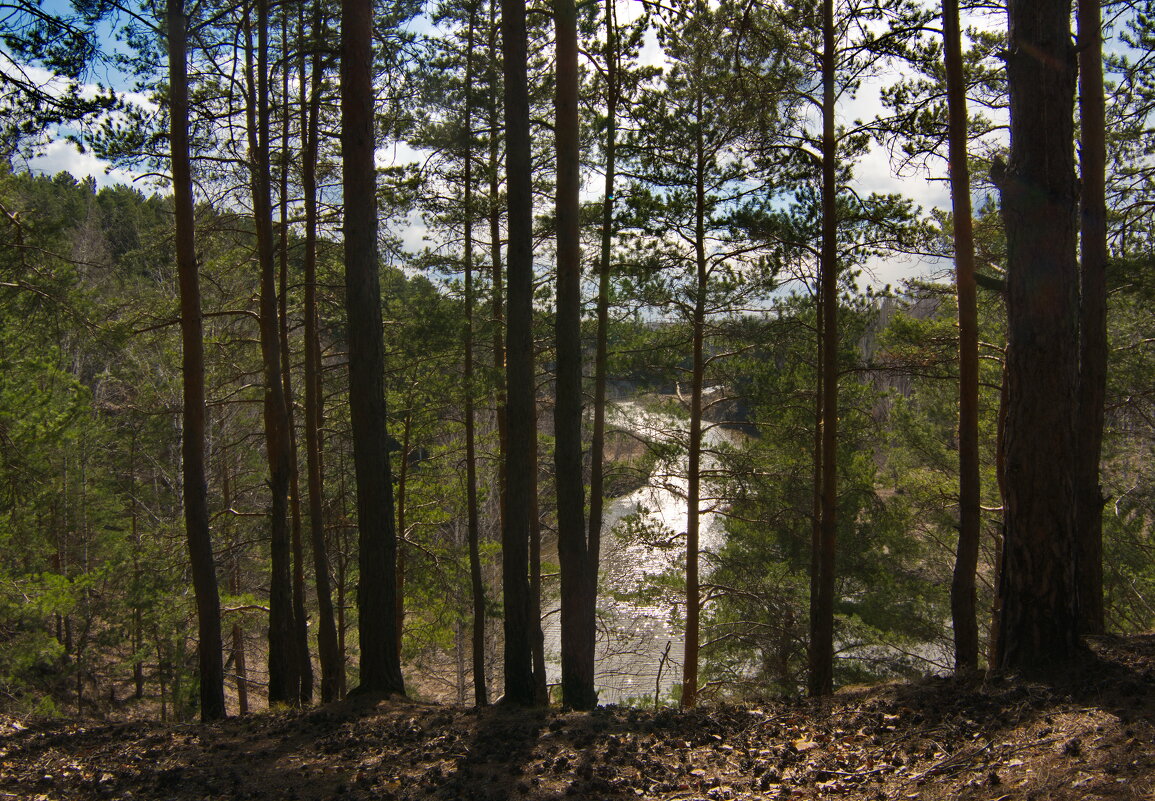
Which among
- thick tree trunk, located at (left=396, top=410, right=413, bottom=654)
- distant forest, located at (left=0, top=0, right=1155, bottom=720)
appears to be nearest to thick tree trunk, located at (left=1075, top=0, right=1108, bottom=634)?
distant forest, located at (left=0, top=0, right=1155, bottom=720)

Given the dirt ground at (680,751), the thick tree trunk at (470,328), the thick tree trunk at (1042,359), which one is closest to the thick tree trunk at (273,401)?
the thick tree trunk at (470,328)

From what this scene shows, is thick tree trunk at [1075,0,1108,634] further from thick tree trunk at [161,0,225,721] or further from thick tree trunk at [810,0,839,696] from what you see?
thick tree trunk at [161,0,225,721]

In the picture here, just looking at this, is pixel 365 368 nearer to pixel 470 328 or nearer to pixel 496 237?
pixel 470 328

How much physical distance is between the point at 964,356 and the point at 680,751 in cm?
442

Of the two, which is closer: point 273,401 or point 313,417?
point 273,401

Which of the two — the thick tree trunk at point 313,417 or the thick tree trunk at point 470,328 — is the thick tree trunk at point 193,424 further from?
the thick tree trunk at point 470,328

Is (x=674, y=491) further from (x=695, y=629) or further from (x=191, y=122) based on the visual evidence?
(x=191, y=122)

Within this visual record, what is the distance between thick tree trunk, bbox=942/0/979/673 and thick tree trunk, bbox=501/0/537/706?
369cm

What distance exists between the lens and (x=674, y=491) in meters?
10.1

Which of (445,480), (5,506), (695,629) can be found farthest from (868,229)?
(5,506)

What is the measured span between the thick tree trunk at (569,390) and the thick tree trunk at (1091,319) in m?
4.20

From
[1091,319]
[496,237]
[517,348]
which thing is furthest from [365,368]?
[1091,319]

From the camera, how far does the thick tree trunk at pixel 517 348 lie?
625 centimetres

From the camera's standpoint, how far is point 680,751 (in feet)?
13.6
